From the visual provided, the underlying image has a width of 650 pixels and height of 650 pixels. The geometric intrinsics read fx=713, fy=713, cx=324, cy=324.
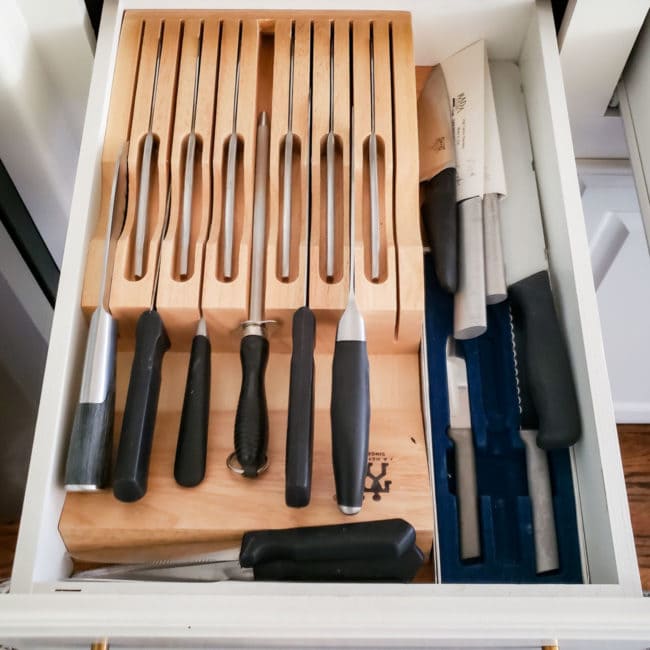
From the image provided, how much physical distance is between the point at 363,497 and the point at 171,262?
0.82ft

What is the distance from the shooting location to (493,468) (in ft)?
2.02

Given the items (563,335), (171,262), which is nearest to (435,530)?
(563,335)

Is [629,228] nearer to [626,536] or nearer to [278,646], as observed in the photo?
[626,536]

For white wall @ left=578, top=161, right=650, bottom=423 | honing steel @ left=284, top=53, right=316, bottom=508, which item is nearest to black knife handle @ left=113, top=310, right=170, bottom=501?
honing steel @ left=284, top=53, right=316, bottom=508

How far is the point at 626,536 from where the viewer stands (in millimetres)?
503

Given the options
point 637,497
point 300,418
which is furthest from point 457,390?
point 637,497

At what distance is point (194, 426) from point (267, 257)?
16 cm

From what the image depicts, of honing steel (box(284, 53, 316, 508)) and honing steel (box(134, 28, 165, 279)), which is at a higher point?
honing steel (box(134, 28, 165, 279))

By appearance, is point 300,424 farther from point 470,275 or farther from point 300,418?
point 470,275

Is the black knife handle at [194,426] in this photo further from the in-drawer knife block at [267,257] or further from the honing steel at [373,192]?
the honing steel at [373,192]

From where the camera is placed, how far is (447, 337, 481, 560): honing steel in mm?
580

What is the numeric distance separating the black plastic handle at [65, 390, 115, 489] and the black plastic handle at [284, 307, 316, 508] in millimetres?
142

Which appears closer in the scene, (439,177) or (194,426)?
(194,426)

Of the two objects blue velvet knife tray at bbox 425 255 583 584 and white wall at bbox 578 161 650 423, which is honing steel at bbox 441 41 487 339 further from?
white wall at bbox 578 161 650 423
